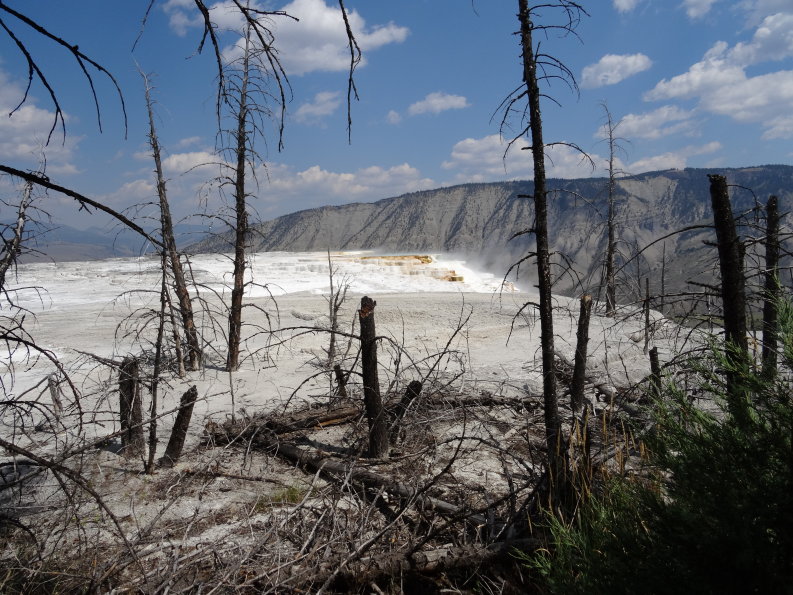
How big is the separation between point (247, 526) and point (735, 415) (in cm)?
407

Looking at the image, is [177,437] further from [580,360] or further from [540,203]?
[580,360]

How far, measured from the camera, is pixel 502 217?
84938mm

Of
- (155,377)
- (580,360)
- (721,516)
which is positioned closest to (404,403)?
(580,360)

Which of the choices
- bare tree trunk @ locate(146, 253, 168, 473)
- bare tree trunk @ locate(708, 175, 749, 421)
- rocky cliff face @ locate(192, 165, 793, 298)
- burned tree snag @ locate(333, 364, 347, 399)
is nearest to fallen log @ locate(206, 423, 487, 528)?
bare tree trunk @ locate(146, 253, 168, 473)

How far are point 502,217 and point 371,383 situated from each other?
83046 millimetres

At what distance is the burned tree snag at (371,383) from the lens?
534 centimetres

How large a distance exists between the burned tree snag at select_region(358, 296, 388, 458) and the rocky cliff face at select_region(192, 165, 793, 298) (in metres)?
61.1

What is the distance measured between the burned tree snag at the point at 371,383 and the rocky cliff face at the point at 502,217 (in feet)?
200

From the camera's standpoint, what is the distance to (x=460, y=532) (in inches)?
158

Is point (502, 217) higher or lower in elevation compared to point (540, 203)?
higher

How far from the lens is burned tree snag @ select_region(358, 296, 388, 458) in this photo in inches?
210

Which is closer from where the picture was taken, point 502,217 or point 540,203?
point 540,203

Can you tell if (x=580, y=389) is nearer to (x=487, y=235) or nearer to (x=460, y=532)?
(x=460, y=532)

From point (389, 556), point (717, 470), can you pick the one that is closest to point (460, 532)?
point (389, 556)
